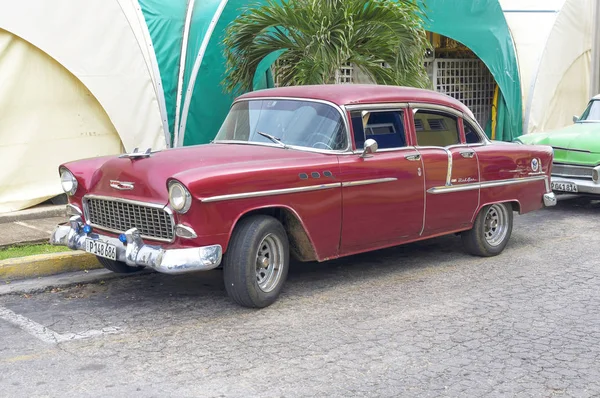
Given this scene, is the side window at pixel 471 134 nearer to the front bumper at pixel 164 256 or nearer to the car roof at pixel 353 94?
the car roof at pixel 353 94

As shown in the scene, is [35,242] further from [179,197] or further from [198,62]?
[198,62]

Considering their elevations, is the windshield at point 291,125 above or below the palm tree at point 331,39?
below

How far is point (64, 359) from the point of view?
514 cm

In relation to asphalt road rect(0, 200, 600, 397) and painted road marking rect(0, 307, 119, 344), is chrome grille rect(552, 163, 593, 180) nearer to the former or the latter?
asphalt road rect(0, 200, 600, 397)

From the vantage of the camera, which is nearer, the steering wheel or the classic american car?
the classic american car

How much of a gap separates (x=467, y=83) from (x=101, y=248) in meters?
12.0

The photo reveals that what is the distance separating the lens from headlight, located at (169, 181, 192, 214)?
227 inches

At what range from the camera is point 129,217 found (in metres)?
6.25

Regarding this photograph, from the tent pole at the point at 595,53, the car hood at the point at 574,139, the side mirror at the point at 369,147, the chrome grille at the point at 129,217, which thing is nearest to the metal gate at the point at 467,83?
the tent pole at the point at 595,53

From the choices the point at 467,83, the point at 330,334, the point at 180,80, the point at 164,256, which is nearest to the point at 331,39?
the point at 180,80

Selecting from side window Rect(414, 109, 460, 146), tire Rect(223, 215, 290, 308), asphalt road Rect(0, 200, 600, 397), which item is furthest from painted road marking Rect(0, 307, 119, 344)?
side window Rect(414, 109, 460, 146)

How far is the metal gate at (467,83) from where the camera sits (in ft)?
53.7

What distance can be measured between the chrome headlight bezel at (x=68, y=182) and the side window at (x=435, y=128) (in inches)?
121

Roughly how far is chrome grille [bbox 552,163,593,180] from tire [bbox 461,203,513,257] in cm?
284
